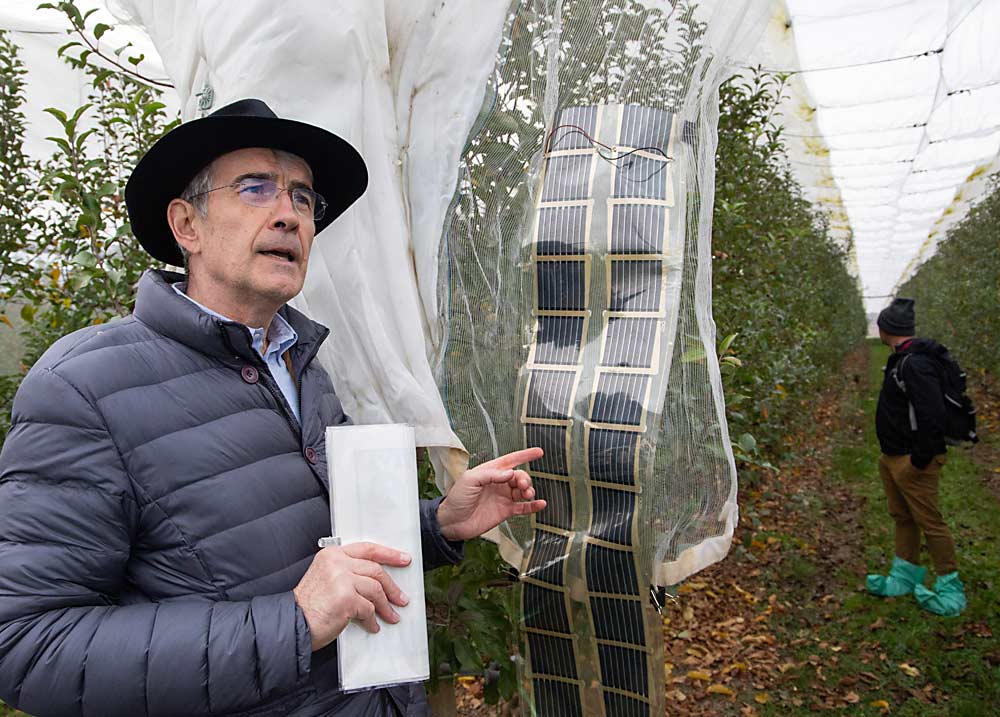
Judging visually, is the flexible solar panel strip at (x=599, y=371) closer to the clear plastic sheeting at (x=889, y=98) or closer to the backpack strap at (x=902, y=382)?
the clear plastic sheeting at (x=889, y=98)

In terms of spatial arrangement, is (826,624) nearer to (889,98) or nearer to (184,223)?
(889,98)

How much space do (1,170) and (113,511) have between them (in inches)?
115

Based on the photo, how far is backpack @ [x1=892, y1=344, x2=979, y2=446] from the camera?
16.8ft

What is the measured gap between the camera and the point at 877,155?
9.62m

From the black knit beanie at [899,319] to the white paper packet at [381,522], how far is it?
495 cm

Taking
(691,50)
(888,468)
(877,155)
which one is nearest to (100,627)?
(691,50)

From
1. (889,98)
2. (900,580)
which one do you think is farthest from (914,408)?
(889,98)

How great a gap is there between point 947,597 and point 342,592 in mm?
5022

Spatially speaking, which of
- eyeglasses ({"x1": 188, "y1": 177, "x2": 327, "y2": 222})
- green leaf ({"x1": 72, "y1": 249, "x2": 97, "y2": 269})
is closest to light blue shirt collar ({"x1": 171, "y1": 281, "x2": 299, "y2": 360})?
eyeglasses ({"x1": 188, "y1": 177, "x2": 327, "y2": 222})

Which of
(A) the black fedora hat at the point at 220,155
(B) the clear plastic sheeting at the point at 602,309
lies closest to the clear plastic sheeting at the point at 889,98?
(B) the clear plastic sheeting at the point at 602,309

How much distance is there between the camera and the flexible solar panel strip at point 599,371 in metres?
1.73

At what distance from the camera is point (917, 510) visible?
203 inches

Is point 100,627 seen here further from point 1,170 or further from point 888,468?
point 888,468

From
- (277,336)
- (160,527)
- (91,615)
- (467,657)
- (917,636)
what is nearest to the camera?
(91,615)
